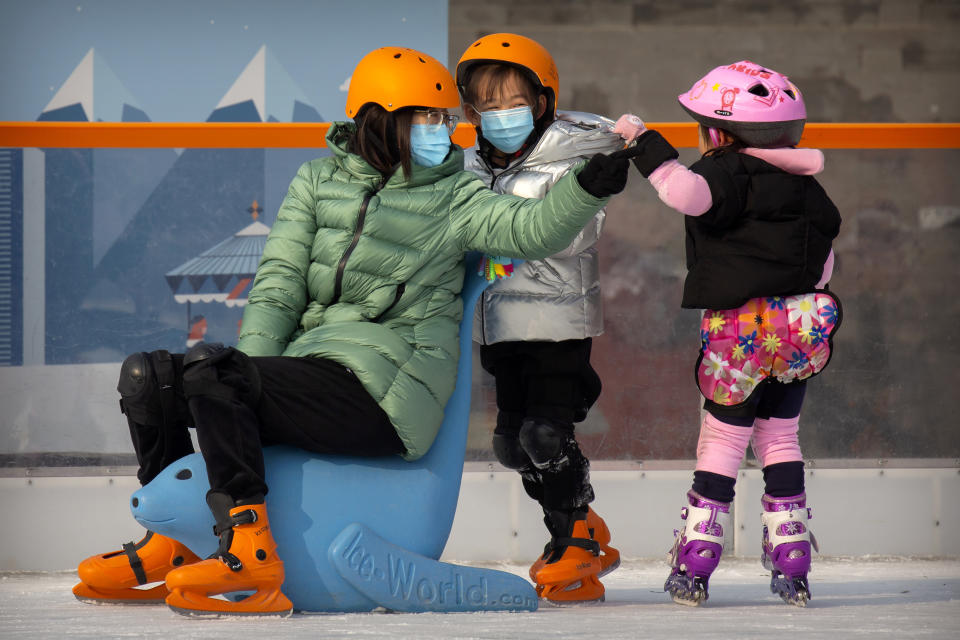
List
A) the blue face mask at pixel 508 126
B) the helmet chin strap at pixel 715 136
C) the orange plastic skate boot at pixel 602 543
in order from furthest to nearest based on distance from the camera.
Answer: the orange plastic skate boot at pixel 602 543
the blue face mask at pixel 508 126
the helmet chin strap at pixel 715 136

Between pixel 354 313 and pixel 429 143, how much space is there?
40 centimetres

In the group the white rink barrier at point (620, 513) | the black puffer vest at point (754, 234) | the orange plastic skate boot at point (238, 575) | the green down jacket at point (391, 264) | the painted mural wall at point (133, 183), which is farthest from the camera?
the painted mural wall at point (133, 183)

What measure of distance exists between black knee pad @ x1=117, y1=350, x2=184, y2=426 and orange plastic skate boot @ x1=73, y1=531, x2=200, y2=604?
1.10 feet

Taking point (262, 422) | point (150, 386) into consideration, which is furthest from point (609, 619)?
point (150, 386)

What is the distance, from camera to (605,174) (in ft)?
8.21

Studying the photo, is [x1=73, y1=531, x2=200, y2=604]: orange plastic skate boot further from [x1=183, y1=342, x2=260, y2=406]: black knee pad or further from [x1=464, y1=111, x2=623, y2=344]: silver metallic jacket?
[x1=464, y1=111, x2=623, y2=344]: silver metallic jacket

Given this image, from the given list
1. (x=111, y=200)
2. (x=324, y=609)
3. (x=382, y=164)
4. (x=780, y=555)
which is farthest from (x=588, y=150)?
(x=111, y=200)

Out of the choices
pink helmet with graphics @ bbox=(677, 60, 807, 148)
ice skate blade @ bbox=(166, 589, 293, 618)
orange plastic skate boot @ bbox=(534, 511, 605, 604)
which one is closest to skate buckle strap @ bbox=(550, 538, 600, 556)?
orange plastic skate boot @ bbox=(534, 511, 605, 604)

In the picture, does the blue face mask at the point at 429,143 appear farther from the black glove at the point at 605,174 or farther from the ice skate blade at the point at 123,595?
the ice skate blade at the point at 123,595

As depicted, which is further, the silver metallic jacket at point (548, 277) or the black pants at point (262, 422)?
the silver metallic jacket at point (548, 277)

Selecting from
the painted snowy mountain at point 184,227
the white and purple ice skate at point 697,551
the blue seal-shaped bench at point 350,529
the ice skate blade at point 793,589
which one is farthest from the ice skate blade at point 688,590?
the painted snowy mountain at point 184,227

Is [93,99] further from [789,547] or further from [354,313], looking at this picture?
[789,547]

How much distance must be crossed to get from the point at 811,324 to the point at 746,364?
158 millimetres

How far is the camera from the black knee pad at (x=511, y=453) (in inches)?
120
